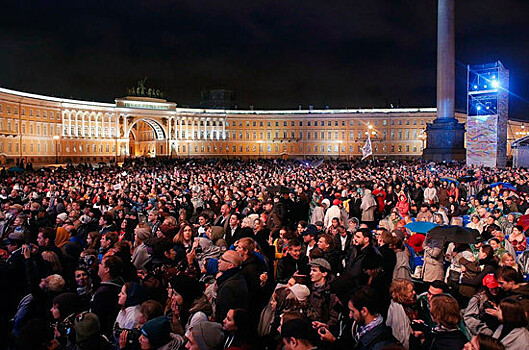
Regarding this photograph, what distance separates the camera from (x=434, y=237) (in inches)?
291

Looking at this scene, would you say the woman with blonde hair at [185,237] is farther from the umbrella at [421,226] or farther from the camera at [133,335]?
the umbrella at [421,226]

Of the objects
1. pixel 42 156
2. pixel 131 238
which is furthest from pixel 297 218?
pixel 42 156

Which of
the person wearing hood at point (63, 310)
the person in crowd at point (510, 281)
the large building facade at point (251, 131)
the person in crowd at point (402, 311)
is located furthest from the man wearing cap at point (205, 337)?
the large building facade at point (251, 131)

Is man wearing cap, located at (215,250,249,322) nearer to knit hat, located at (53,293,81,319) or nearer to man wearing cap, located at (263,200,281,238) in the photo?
knit hat, located at (53,293,81,319)

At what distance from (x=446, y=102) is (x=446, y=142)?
4.29 m

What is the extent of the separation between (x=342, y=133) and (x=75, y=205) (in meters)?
97.1

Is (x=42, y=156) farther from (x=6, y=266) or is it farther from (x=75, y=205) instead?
(x=6, y=266)

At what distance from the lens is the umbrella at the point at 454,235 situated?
7266 millimetres

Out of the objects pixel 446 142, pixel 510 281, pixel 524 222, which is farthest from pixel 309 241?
pixel 446 142

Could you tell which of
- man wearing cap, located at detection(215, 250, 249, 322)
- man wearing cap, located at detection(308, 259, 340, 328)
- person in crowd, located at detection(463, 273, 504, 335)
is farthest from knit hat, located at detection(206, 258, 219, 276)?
person in crowd, located at detection(463, 273, 504, 335)

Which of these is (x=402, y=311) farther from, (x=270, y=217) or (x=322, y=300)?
(x=270, y=217)

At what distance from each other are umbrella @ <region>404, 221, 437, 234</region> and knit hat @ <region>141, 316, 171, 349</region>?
21.3ft

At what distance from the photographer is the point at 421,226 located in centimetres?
938

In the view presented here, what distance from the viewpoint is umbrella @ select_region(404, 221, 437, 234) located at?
916 centimetres
